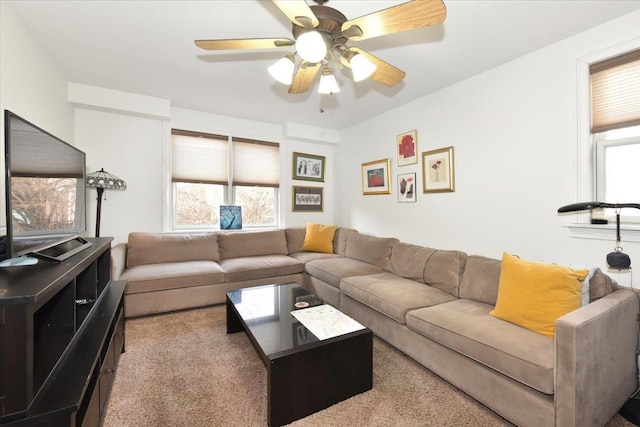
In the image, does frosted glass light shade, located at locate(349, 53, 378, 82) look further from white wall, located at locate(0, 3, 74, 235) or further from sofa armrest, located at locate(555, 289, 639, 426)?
white wall, located at locate(0, 3, 74, 235)

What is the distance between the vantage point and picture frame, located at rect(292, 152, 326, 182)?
14.9 feet

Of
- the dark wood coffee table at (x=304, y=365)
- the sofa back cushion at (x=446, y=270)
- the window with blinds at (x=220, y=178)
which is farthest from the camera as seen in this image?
the window with blinds at (x=220, y=178)

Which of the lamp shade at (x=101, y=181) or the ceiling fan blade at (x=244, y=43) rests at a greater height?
the ceiling fan blade at (x=244, y=43)

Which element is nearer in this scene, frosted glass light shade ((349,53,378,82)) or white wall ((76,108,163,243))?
frosted glass light shade ((349,53,378,82))

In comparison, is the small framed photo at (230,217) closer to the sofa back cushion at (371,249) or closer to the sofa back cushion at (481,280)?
the sofa back cushion at (371,249)

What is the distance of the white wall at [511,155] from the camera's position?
2023 mm

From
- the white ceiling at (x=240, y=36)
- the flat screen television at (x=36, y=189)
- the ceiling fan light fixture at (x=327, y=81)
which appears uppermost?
the white ceiling at (x=240, y=36)

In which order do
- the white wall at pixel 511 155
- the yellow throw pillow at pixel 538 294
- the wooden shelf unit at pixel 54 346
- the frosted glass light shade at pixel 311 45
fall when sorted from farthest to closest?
the white wall at pixel 511 155
the yellow throw pillow at pixel 538 294
the frosted glass light shade at pixel 311 45
the wooden shelf unit at pixel 54 346

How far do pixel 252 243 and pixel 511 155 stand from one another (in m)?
3.16

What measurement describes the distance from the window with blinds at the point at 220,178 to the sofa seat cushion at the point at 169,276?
35.4 inches

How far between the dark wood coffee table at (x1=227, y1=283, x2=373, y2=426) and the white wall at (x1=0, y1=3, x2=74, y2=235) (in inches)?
70.5

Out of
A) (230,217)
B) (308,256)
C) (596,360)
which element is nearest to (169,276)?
(230,217)

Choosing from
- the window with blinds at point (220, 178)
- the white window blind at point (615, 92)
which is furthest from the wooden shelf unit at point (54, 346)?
the white window blind at point (615, 92)

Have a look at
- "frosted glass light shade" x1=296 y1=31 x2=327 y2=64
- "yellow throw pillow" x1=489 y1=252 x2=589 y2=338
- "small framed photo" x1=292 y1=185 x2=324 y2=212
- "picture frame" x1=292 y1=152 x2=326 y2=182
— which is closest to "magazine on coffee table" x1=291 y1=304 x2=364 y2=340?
"yellow throw pillow" x1=489 y1=252 x2=589 y2=338
